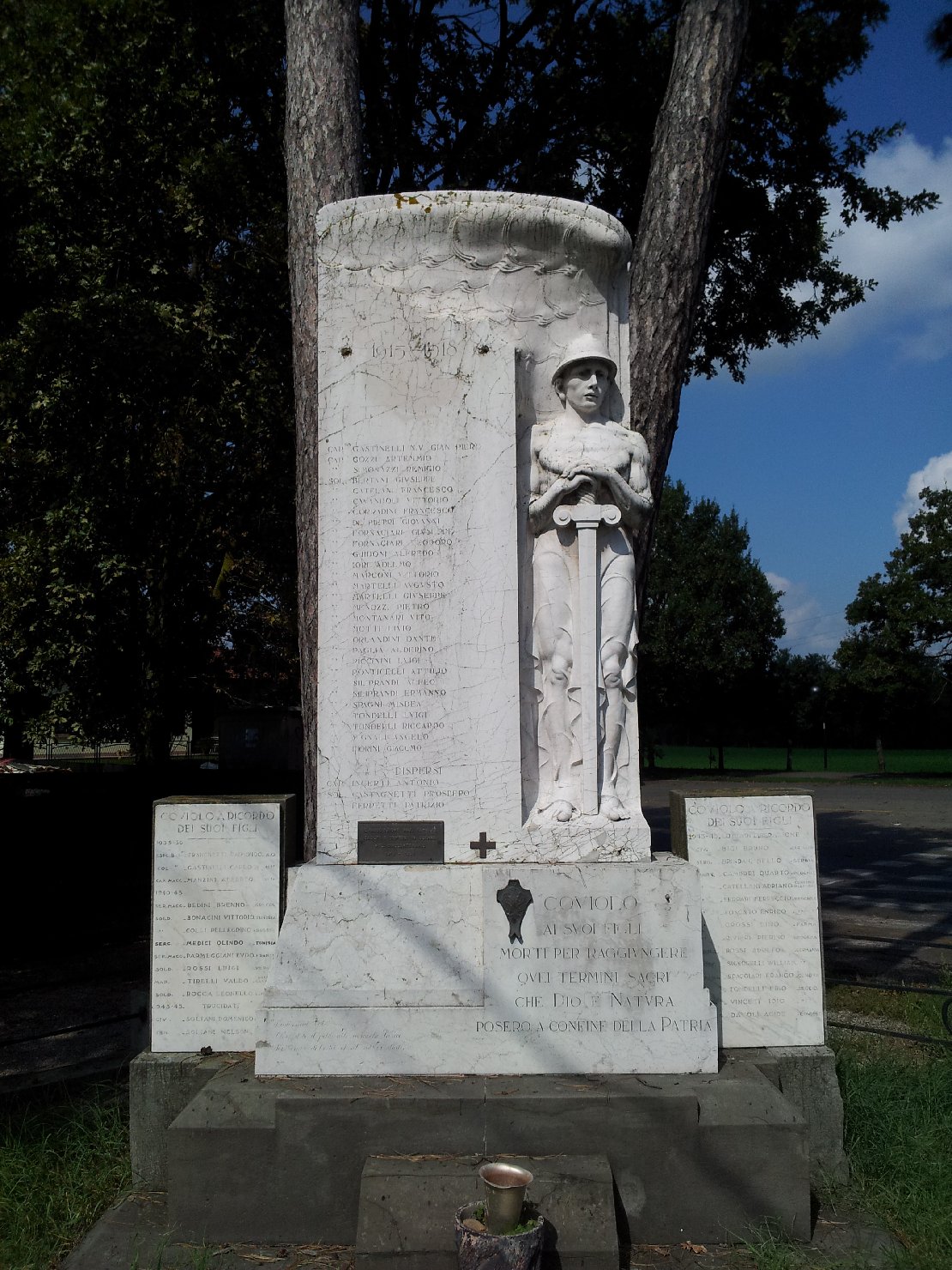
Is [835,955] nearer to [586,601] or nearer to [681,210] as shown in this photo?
[586,601]

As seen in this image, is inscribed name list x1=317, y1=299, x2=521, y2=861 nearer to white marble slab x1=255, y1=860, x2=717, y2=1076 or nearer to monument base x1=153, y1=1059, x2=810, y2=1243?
white marble slab x1=255, y1=860, x2=717, y2=1076

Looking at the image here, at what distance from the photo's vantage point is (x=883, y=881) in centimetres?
1248

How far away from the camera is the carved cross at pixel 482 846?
4.26 meters

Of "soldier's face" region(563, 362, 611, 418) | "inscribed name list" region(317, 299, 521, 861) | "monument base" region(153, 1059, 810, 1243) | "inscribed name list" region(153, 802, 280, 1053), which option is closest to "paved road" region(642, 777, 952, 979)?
"inscribed name list" region(317, 299, 521, 861)

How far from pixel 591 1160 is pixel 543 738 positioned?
1.63 metres

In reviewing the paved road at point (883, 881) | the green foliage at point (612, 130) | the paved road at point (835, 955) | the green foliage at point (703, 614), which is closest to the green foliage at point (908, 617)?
the green foliage at point (703, 614)

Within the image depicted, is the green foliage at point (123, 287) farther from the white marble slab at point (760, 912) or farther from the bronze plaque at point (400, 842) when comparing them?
the white marble slab at point (760, 912)

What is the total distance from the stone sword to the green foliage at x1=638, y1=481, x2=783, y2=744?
31.1 metres

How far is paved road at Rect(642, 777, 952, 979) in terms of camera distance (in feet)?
28.3

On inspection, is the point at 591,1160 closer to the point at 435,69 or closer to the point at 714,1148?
the point at 714,1148

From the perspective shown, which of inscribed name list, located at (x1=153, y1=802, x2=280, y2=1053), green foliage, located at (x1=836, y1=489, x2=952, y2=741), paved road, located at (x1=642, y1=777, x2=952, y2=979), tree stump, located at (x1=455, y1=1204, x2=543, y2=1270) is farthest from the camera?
green foliage, located at (x1=836, y1=489, x2=952, y2=741)

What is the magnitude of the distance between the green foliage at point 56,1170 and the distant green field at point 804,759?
34.1m

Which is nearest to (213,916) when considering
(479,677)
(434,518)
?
(479,677)

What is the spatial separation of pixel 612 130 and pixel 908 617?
25764 mm
